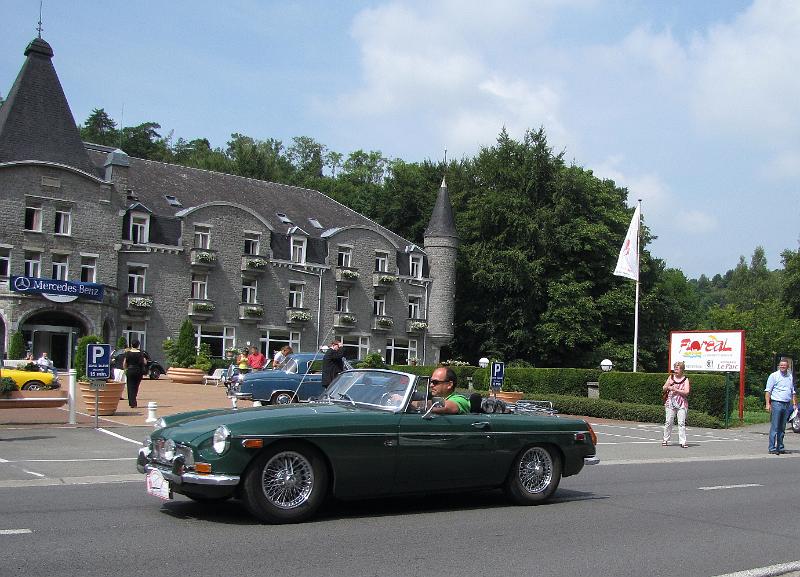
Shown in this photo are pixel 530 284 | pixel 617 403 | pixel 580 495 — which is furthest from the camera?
pixel 530 284

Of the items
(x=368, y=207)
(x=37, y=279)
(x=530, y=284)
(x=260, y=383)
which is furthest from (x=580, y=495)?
(x=368, y=207)

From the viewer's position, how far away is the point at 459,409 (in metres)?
9.82

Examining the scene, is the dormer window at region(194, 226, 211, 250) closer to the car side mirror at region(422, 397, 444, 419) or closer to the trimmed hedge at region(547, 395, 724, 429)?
the trimmed hedge at region(547, 395, 724, 429)

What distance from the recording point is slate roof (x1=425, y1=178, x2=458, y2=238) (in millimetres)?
62094

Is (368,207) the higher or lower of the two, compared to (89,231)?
higher

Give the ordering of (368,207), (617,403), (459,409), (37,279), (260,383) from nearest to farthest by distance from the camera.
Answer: (459,409)
(260,383)
(617,403)
(37,279)
(368,207)

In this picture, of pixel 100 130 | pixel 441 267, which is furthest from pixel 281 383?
pixel 100 130

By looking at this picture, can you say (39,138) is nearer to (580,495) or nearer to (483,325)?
(483,325)

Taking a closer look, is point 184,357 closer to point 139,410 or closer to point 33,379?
point 33,379

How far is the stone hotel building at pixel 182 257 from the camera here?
45062mm

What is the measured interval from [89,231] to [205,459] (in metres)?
41.8

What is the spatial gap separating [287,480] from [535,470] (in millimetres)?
3223

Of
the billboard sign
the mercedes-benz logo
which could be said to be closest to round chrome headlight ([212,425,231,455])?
A: the billboard sign

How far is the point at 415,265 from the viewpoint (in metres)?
62.8
